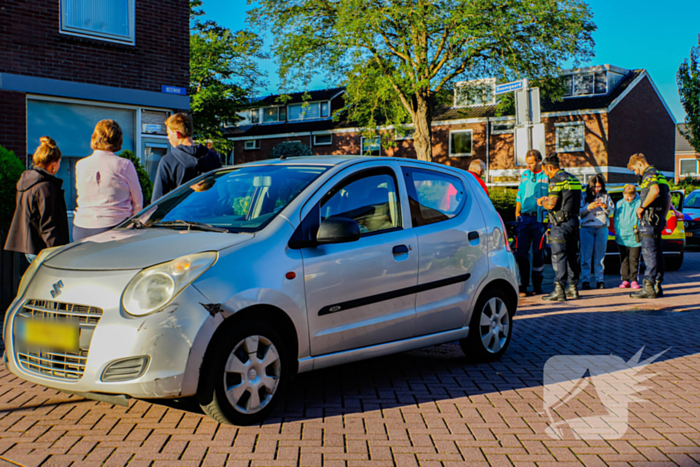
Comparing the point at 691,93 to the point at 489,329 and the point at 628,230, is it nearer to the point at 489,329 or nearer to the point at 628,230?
the point at 628,230

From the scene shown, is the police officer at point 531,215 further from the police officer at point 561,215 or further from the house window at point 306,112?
the house window at point 306,112

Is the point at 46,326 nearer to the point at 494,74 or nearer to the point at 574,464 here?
the point at 574,464

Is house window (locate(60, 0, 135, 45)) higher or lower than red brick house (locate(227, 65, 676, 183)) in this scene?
lower

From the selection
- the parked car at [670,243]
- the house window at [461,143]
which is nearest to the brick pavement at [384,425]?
the parked car at [670,243]

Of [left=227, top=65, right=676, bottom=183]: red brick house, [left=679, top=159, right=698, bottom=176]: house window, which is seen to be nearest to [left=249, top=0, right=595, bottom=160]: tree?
[left=227, top=65, right=676, bottom=183]: red brick house

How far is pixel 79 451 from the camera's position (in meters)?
3.59

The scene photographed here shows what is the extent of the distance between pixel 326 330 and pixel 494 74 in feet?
A: 80.3

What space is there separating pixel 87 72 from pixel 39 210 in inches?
265

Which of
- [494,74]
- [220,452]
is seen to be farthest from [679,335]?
[494,74]

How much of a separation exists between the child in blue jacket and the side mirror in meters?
7.56

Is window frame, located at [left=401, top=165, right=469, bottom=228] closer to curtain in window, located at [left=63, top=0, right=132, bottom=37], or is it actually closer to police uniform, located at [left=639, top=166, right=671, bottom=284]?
police uniform, located at [left=639, top=166, right=671, bottom=284]

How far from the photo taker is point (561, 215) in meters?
9.21

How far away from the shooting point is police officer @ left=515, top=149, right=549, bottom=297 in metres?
9.66

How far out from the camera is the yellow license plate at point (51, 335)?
3.74 metres
